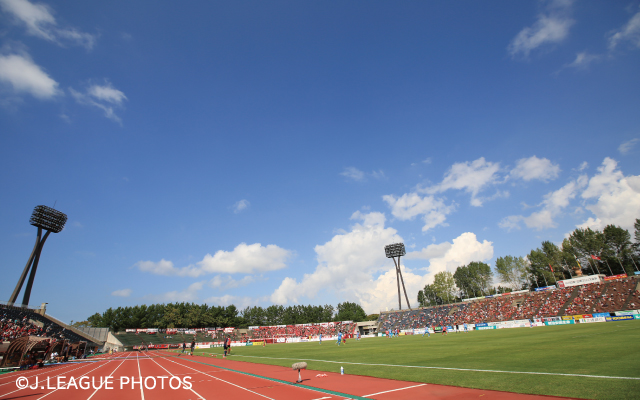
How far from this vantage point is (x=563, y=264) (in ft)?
311

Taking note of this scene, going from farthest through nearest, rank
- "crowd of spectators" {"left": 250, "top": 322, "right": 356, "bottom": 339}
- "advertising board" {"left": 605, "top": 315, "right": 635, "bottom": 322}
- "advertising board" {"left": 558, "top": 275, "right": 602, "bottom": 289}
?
"crowd of spectators" {"left": 250, "top": 322, "right": 356, "bottom": 339} → "advertising board" {"left": 558, "top": 275, "right": 602, "bottom": 289} → "advertising board" {"left": 605, "top": 315, "right": 635, "bottom": 322}

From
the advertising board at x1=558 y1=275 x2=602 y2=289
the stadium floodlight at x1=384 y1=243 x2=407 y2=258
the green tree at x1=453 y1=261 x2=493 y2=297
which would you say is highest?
the stadium floodlight at x1=384 y1=243 x2=407 y2=258

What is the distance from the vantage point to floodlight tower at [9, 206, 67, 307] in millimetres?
65062

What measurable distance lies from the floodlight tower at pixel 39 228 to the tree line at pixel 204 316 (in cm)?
4579

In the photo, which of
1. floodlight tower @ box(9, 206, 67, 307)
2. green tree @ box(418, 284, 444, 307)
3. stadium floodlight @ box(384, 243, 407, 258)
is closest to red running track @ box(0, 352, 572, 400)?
floodlight tower @ box(9, 206, 67, 307)

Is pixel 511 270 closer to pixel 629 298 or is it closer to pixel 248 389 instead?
pixel 629 298

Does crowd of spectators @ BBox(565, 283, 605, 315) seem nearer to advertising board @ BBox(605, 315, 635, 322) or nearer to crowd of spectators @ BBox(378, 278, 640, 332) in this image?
crowd of spectators @ BBox(378, 278, 640, 332)

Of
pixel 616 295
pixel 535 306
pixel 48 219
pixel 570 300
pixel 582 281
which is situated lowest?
pixel 535 306

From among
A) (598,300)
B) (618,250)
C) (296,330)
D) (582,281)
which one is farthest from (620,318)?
(296,330)

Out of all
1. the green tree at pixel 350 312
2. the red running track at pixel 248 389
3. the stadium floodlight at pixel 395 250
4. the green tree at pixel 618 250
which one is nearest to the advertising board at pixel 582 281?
the green tree at pixel 618 250

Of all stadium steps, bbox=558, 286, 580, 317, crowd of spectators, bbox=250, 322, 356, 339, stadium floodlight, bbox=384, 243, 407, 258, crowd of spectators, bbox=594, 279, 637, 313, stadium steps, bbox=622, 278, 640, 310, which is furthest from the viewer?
stadium floodlight, bbox=384, 243, 407, 258

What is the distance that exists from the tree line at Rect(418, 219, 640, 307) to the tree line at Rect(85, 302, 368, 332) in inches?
2163

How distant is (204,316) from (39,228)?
206 feet

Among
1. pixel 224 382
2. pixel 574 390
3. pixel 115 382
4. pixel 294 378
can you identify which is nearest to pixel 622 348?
pixel 574 390
